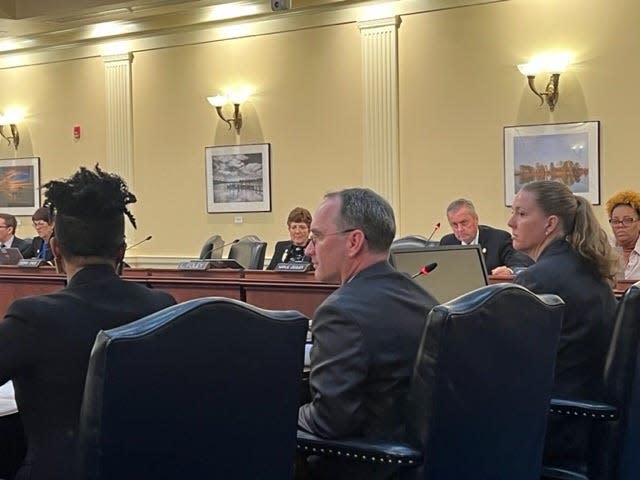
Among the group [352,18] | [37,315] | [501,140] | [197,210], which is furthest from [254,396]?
[197,210]

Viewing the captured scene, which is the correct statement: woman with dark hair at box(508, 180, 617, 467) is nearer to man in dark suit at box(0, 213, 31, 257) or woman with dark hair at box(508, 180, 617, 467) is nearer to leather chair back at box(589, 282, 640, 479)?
leather chair back at box(589, 282, 640, 479)

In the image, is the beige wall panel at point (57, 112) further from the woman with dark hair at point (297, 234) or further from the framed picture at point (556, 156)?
the framed picture at point (556, 156)

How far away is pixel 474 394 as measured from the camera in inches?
73.3

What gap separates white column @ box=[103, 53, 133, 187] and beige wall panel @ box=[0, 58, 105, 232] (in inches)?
5.9

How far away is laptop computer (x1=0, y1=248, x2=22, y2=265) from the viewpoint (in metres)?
6.23

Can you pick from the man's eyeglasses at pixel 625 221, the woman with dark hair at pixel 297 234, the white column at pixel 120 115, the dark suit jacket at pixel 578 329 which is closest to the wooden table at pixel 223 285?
the woman with dark hair at pixel 297 234

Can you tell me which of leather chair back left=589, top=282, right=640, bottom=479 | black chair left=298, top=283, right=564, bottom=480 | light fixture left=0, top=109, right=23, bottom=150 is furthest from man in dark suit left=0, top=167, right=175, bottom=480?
light fixture left=0, top=109, right=23, bottom=150

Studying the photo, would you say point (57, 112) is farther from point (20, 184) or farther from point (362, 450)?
point (362, 450)

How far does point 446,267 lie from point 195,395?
197 cm

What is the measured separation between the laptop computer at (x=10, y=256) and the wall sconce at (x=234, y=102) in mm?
2664

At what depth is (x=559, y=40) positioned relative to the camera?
261 inches

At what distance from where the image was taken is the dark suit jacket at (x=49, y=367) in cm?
166

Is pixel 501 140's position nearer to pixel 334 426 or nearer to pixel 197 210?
pixel 197 210

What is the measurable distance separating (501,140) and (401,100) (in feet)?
3.22
